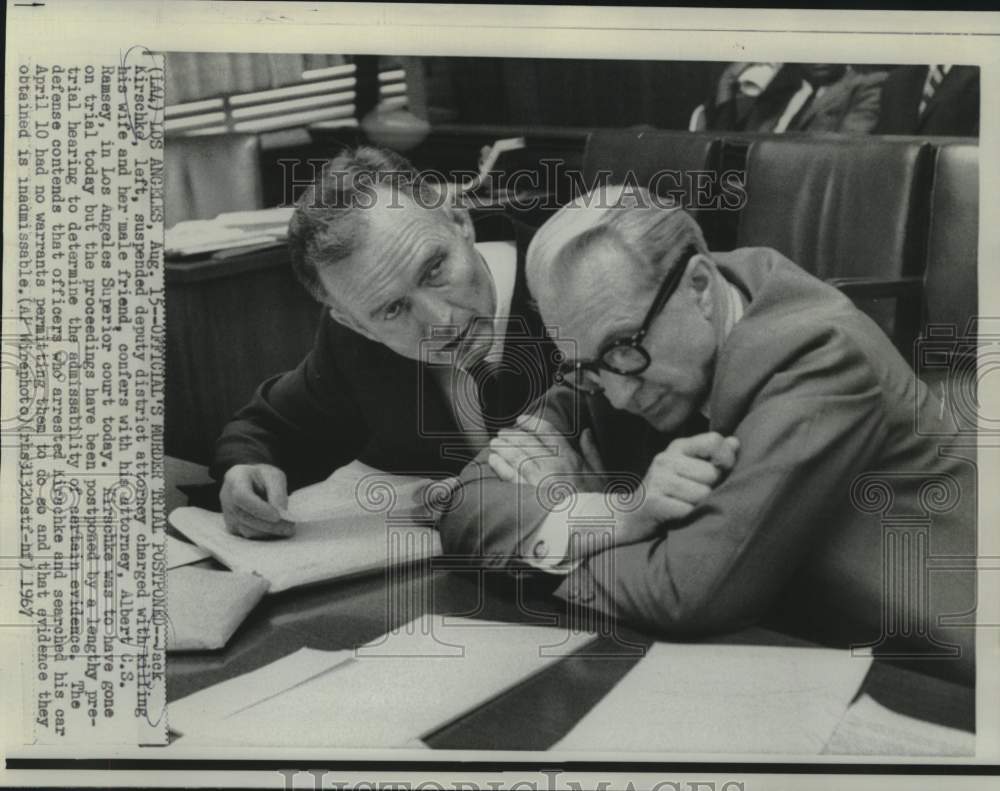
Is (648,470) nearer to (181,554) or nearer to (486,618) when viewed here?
(486,618)

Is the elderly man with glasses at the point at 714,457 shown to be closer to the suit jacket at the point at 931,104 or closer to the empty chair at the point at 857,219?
the empty chair at the point at 857,219

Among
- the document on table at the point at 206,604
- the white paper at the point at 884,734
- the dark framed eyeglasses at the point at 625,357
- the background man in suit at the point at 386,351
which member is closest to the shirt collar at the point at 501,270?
the background man in suit at the point at 386,351

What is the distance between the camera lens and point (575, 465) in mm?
1174

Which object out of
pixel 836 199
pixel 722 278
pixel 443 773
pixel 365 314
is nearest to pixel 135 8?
pixel 365 314

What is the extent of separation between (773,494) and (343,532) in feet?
1.79

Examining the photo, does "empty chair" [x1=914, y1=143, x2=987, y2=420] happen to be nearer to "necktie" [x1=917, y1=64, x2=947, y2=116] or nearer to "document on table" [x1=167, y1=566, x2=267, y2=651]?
"necktie" [x1=917, y1=64, x2=947, y2=116]

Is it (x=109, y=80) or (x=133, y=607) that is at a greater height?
(x=109, y=80)

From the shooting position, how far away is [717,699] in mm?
1172

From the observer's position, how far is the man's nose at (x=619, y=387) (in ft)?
3.84

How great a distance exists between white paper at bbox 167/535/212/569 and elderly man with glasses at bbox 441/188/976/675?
32 cm

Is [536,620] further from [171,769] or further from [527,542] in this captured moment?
[171,769]

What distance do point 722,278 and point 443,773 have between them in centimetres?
72

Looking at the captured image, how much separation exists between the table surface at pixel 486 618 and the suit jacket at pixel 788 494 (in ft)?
0.13

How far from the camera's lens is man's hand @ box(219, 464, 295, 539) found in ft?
3.88
